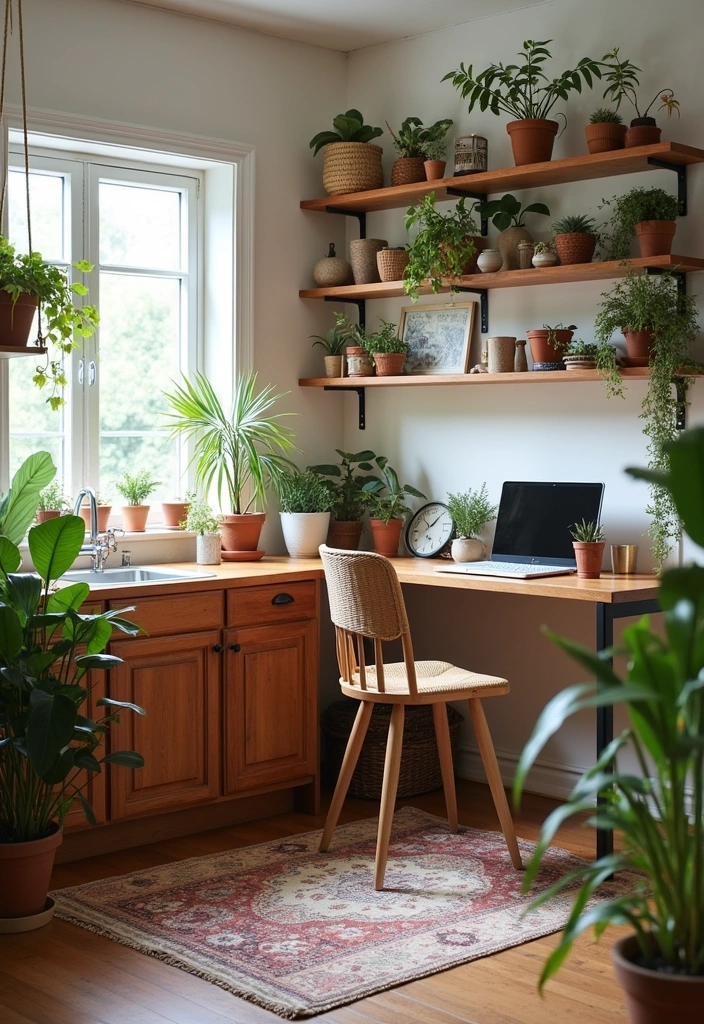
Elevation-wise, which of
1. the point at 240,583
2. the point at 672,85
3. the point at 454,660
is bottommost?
the point at 454,660

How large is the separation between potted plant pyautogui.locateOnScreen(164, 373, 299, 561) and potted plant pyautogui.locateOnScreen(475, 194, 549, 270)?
100 cm

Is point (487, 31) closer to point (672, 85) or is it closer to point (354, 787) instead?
point (672, 85)

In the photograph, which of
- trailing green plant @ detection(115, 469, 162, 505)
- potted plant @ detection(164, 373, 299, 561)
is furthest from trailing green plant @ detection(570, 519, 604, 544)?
trailing green plant @ detection(115, 469, 162, 505)

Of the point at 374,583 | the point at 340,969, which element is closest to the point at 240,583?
the point at 374,583

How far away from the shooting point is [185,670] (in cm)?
397

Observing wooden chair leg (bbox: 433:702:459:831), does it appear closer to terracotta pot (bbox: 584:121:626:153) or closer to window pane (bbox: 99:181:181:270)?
terracotta pot (bbox: 584:121:626:153)

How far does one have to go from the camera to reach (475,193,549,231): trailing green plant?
437 cm

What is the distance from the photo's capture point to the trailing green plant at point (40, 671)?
3.10 meters

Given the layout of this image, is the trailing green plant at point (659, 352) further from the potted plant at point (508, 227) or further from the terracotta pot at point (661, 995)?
the terracotta pot at point (661, 995)

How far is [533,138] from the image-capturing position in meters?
4.23

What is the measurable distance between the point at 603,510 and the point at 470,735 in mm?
1086

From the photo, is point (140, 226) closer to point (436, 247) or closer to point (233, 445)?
point (233, 445)

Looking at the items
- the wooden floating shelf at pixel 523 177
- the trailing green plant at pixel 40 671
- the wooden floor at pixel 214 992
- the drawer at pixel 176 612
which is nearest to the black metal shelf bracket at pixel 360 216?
the wooden floating shelf at pixel 523 177

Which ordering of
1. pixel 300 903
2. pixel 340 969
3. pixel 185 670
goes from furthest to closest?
pixel 185 670 < pixel 300 903 < pixel 340 969
